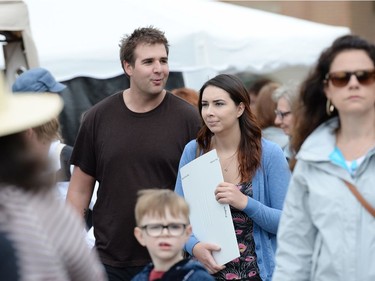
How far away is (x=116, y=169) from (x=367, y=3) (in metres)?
18.8

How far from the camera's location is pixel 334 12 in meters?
23.1

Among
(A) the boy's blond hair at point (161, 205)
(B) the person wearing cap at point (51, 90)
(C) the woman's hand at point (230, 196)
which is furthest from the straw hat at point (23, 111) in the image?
(B) the person wearing cap at point (51, 90)

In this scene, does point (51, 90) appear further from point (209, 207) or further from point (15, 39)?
point (15, 39)

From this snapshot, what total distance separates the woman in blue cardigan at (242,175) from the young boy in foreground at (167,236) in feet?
2.89

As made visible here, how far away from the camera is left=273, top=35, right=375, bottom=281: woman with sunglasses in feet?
13.1

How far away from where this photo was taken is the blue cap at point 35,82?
6301mm

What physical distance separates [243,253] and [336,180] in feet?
4.06

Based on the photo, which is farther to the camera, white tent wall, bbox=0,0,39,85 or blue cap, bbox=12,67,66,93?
white tent wall, bbox=0,0,39,85

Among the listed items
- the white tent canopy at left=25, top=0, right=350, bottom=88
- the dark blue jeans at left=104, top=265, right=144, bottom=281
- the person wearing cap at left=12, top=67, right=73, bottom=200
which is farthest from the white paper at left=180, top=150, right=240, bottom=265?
the white tent canopy at left=25, top=0, right=350, bottom=88

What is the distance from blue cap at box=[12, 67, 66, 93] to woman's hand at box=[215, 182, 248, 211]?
171 centimetres

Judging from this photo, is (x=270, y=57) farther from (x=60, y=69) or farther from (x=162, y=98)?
(x=162, y=98)

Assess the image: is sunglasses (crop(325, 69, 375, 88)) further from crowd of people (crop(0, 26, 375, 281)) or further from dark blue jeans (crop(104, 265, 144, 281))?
dark blue jeans (crop(104, 265, 144, 281))

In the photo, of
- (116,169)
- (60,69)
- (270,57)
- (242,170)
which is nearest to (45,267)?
(242,170)

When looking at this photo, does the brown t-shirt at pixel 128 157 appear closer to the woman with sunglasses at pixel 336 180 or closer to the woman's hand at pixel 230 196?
the woman's hand at pixel 230 196
